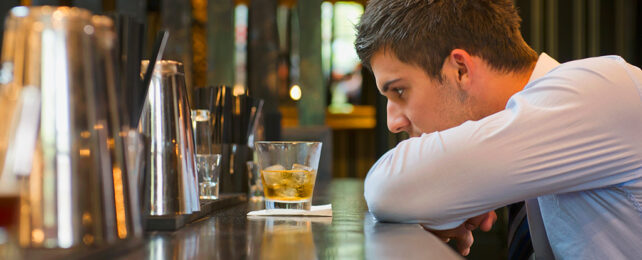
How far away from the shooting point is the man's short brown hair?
1.37 m

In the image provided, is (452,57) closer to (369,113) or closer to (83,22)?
(83,22)

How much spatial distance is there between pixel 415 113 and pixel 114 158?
0.90 metres

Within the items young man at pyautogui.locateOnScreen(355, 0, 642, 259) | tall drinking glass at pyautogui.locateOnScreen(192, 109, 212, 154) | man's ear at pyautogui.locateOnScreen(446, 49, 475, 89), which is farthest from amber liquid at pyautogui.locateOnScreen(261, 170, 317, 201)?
man's ear at pyautogui.locateOnScreen(446, 49, 475, 89)

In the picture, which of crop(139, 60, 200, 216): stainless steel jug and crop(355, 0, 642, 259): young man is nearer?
crop(139, 60, 200, 216): stainless steel jug

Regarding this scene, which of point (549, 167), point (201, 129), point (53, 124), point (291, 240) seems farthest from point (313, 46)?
point (53, 124)

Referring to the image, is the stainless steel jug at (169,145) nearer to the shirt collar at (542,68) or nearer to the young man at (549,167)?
the young man at (549,167)

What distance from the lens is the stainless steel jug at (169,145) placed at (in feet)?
2.81

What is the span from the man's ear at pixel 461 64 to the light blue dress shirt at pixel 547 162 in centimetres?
28

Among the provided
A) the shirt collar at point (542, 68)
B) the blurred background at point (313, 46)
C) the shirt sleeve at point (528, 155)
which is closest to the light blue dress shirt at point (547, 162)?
the shirt sleeve at point (528, 155)

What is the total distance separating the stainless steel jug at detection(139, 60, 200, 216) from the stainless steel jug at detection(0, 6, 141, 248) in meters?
0.30

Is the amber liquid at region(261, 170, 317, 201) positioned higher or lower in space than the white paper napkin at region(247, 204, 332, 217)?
higher

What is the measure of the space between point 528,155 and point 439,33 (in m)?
0.47

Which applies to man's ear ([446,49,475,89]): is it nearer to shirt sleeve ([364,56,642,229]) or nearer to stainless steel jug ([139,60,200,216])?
shirt sleeve ([364,56,642,229])

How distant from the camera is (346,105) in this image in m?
6.07
